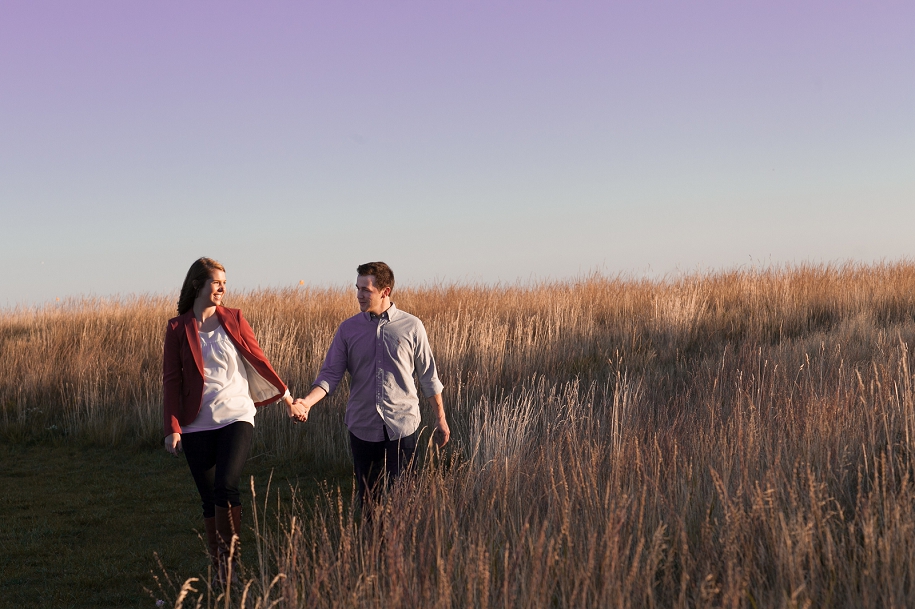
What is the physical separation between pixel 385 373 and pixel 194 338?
43.0 inches

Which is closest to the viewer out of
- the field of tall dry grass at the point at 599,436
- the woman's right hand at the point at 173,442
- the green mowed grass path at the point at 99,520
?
the field of tall dry grass at the point at 599,436

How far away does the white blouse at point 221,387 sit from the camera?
418cm

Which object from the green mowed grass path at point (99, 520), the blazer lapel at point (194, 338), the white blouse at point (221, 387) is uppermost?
the blazer lapel at point (194, 338)

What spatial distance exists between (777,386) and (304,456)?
464cm

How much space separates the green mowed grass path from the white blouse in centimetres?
127

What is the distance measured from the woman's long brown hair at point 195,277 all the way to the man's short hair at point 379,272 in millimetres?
861

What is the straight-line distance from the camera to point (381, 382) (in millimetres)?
4176

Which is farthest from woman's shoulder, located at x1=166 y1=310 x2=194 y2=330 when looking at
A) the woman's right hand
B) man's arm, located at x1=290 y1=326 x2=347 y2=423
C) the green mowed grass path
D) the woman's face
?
the green mowed grass path

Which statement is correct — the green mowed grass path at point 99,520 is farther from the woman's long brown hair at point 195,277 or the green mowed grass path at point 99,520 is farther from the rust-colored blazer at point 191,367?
the woman's long brown hair at point 195,277

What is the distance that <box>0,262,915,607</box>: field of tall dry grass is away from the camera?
3.14m

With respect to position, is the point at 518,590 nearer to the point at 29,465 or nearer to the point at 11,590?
the point at 11,590

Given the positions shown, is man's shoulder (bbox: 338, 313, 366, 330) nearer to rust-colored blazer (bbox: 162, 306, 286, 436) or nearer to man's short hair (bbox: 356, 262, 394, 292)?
man's short hair (bbox: 356, 262, 394, 292)

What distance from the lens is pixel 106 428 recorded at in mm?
9102

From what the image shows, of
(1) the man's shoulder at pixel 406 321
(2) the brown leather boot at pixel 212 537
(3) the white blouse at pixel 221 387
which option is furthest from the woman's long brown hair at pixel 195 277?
(2) the brown leather boot at pixel 212 537
